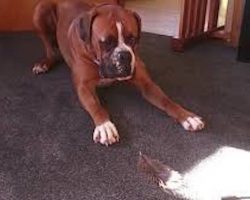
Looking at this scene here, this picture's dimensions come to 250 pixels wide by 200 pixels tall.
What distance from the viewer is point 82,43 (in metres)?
1.85

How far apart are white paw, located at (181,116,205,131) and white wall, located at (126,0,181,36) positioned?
1.19 m

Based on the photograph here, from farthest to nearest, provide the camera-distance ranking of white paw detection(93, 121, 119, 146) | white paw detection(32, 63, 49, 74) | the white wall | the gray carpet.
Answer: the white wall → white paw detection(32, 63, 49, 74) → white paw detection(93, 121, 119, 146) → the gray carpet

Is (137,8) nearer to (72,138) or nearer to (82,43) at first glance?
(82,43)

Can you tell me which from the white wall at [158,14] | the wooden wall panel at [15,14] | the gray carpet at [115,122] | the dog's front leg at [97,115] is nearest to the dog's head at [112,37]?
the dog's front leg at [97,115]

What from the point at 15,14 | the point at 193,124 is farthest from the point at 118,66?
the point at 15,14

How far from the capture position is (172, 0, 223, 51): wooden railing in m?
2.68

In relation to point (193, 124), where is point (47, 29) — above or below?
above

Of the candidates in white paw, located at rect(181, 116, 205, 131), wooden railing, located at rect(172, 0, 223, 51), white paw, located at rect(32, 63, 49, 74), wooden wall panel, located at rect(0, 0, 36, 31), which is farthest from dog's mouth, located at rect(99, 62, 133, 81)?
wooden wall panel, located at rect(0, 0, 36, 31)

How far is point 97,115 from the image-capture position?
5.73 ft

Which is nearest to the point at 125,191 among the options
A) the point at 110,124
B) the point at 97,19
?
the point at 110,124

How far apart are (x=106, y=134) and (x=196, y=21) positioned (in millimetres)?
1392

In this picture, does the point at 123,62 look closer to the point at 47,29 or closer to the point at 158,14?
the point at 47,29

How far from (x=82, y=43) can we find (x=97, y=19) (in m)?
0.16

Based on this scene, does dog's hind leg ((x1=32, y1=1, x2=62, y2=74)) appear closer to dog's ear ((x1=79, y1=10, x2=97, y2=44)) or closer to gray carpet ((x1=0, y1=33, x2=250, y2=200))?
gray carpet ((x1=0, y1=33, x2=250, y2=200))
